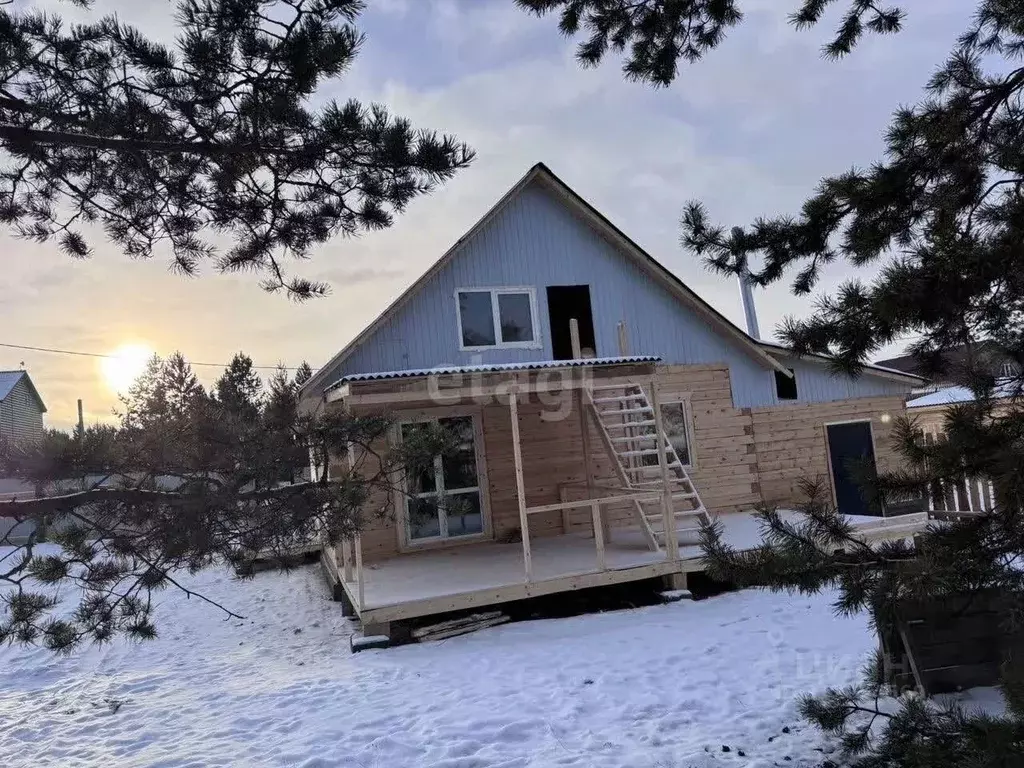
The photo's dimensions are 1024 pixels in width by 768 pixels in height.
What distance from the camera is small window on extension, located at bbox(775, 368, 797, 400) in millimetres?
13164

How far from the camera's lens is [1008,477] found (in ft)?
6.96

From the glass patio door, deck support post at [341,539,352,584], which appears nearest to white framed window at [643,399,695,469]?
the glass patio door

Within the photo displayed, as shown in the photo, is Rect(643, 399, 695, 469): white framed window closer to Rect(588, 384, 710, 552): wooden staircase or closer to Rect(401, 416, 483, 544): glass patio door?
Rect(588, 384, 710, 552): wooden staircase

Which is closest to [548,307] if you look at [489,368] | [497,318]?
[497,318]

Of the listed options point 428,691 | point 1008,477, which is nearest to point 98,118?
point 1008,477

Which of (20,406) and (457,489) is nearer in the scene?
(457,489)

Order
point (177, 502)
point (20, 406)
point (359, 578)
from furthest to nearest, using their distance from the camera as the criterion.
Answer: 1. point (20, 406)
2. point (359, 578)
3. point (177, 502)

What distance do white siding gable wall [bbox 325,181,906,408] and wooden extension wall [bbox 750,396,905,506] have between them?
0.27m

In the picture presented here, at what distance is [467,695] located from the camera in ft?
18.9

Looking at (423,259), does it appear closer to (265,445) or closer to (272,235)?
(272,235)

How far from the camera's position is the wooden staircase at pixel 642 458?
9.81m

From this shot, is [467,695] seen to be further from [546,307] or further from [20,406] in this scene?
[20,406]

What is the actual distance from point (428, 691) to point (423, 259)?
7.40 meters

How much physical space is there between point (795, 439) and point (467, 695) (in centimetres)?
936
